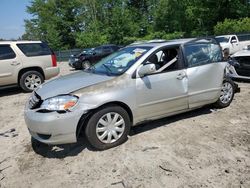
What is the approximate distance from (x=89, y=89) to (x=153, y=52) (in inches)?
54.4

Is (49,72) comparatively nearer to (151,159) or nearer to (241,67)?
(241,67)

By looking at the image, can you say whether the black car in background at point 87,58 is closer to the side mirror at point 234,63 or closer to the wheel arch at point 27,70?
the wheel arch at point 27,70

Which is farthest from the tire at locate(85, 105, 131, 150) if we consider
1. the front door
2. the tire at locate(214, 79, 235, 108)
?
the tire at locate(214, 79, 235, 108)

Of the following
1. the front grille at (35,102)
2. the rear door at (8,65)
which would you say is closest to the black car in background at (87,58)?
the rear door at (8,65)

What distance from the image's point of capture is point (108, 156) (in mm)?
4469

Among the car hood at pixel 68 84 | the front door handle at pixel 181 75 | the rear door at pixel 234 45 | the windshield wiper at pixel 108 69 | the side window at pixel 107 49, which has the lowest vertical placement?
the rear door at pixel 234 45

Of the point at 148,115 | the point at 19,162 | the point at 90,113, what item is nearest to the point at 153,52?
the point at 148,115

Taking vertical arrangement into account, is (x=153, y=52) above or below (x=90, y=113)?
above

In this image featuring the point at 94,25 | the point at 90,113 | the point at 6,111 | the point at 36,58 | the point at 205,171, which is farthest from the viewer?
the point at 94,25

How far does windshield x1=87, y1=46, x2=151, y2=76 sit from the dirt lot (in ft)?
3.71

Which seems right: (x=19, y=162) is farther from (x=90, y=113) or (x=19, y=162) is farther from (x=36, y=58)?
(x=36, y=58)

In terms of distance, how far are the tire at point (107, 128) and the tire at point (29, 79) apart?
6.18m

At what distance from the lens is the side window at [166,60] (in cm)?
527

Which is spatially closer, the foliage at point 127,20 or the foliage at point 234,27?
the foliage at point 234,27
